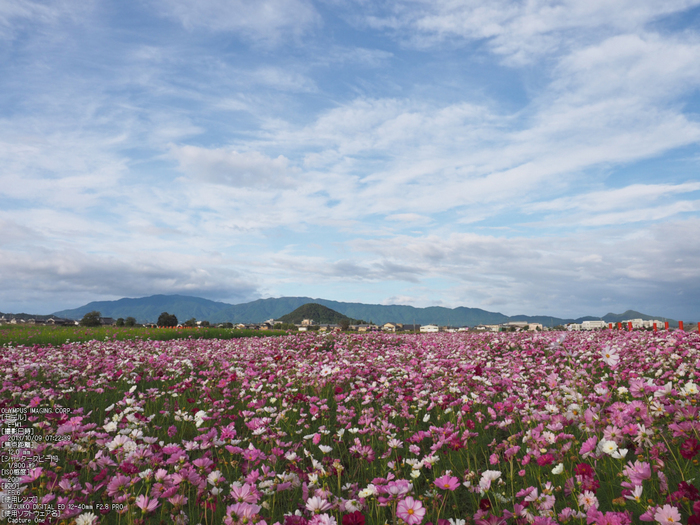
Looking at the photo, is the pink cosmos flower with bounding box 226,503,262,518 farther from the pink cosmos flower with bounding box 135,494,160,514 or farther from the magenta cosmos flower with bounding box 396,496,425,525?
the magenta cosmos flower with bounding box 396,496,425,525

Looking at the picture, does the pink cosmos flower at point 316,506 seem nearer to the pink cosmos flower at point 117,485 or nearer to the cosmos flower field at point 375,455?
the cosmos flower field at point 375,455

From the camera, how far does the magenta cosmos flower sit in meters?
2.30

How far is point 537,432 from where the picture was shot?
3.65 meters

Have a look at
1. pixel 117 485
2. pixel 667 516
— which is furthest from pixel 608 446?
pixel 117 485

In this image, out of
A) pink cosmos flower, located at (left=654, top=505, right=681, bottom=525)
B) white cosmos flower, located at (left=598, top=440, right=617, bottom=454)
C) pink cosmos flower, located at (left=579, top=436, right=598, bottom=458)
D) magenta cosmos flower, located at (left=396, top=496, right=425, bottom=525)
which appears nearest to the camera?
pink cosmos flower, located at (left=654, top=505, right=681, bottom=525)

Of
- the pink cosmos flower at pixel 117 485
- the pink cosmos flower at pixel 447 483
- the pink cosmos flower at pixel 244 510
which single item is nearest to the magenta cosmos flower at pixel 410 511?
the pink cosmos flower at pixel 447 483

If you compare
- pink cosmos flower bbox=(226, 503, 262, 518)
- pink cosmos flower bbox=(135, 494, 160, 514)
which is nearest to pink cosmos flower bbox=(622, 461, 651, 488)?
pink cosmos flower bbox=(226, 503, 262, 518)

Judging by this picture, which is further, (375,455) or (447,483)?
(375,455)

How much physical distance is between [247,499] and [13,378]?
724cm

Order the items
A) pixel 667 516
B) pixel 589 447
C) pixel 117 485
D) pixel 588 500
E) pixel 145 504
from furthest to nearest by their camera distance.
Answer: pixel 589 447 < pixel 117 485 < pixel 145 504 < pixel 588 500 < pixel 667 516

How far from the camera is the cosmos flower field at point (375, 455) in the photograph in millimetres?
2668

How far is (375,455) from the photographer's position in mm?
4543

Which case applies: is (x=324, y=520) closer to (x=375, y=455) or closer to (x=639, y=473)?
(x=639, y=473)

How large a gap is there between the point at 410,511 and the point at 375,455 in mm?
2294
